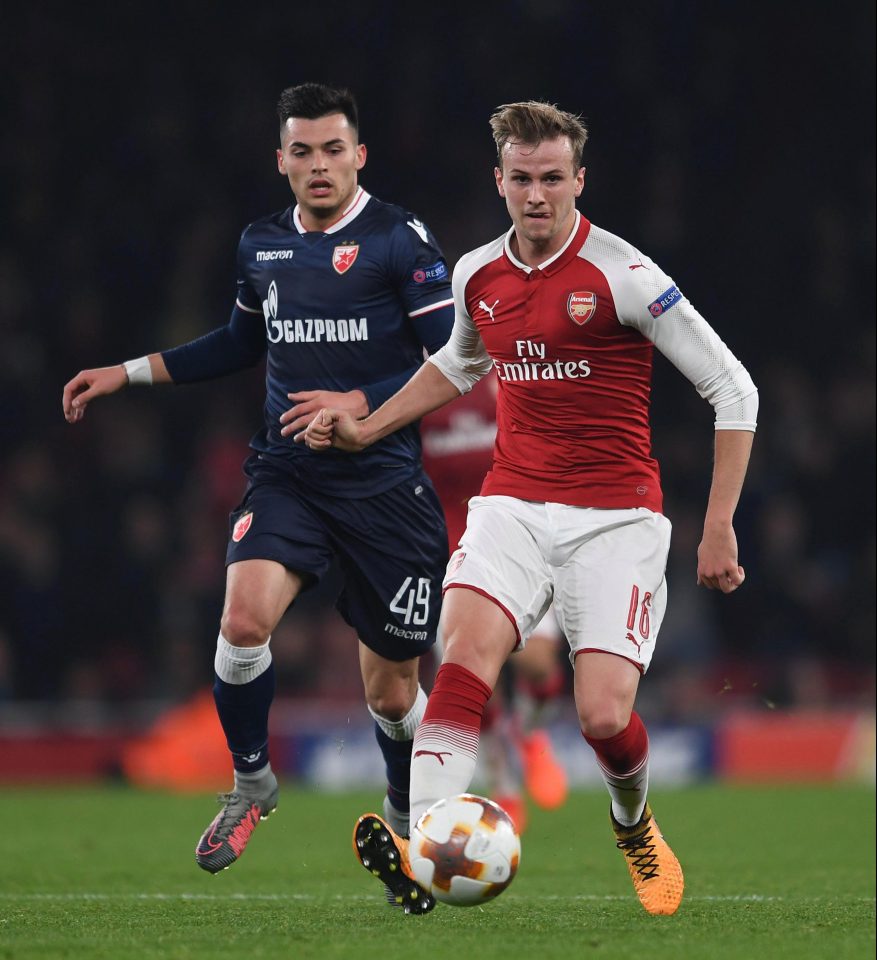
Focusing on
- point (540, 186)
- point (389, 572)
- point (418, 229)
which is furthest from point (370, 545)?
point (540, 186)

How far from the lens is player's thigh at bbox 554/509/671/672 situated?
4.88 meters

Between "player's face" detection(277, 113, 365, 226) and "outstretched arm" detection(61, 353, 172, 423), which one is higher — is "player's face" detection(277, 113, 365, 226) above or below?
above

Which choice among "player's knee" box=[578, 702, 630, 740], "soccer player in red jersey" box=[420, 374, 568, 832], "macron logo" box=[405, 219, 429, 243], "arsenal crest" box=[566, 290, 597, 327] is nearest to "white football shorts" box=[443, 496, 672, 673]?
"player's knee" box=[578, 702, 630, 740]

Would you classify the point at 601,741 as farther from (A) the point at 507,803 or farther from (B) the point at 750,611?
(B) the point at 750,611

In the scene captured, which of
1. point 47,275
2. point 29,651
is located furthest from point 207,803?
point 47,275

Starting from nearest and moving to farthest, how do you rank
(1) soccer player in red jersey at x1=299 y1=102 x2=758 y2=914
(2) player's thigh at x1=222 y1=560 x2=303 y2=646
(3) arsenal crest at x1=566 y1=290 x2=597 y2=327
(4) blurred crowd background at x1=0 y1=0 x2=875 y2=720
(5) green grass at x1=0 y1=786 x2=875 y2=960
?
1. (5) green grass at x1=0 y1=786 x2=875 y2=960
2. (1) soccer player in red jersey at x1=299 y1=102 x2=758 y2=914
3. (3) arsenal crest at x1=566 y1=290 x2=597 y2=327
4. (2) player's thigh at x1=222 y1=560 x2=303 y2=646
5. (4) blurred crowd background at x1=0 y1=0 x2=875 y2=720

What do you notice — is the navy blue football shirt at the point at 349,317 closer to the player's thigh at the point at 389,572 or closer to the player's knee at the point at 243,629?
the player's thigh at the point at 389,572

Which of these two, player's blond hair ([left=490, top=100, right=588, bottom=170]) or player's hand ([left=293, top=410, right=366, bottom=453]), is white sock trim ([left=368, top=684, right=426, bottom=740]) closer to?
player's hand ([left=293, top=410, right=366, bottom=453])

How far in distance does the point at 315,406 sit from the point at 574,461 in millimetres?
878

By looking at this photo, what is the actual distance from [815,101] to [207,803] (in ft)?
32.4

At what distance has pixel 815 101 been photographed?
55.5ft

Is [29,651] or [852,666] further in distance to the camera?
[852,666]

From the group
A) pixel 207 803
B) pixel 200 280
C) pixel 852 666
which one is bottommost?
pixel 852 666

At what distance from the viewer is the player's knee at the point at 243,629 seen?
5371mm
